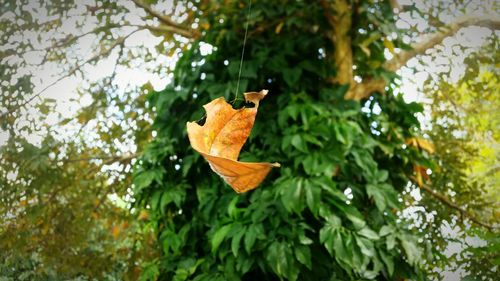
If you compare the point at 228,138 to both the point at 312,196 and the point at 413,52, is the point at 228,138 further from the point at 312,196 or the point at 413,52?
the point at 413,52

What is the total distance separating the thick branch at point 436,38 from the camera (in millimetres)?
2248

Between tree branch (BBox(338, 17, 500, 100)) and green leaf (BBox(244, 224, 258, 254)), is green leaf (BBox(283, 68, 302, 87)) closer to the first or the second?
tree branch (BBox(338, 17, 500, 100))

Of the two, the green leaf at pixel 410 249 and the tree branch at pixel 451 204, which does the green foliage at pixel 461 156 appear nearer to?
the tree branch at pixel 451 204

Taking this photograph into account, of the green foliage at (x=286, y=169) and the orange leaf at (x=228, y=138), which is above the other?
the orange leaf at (x=228, y=138)

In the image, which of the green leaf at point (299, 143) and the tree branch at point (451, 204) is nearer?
the green leaf at point (299, 143)

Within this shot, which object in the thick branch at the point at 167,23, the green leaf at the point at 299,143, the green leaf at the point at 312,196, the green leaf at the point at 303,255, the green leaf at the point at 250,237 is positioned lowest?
the green leaf at the point at 303,255

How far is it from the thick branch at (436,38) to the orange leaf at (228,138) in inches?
74.6

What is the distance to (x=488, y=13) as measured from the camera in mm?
2523

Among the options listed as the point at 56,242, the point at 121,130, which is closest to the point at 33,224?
the point at 56,242

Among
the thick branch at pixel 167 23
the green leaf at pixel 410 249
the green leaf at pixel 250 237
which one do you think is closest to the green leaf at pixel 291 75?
the green leaf at pixel 250 237

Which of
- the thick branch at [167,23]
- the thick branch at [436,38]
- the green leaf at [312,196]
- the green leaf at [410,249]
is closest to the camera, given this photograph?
the green leaf at [312,196]

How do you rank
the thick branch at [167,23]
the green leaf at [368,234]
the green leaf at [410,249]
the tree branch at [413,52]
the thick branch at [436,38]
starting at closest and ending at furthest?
the green leaf at [368,234] → the green leaf at [410,249] → the tree branch at [413,52] → the thick branch at [436,38] → the thick branch at [167,23]

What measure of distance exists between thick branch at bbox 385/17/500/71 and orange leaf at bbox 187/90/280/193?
1894 millimetres

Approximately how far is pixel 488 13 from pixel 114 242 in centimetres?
245
